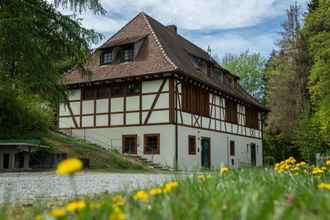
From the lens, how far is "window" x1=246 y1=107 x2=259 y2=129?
3378 cm

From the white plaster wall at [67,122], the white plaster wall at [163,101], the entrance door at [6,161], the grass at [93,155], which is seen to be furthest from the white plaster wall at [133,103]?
the entrance door at [6,161]

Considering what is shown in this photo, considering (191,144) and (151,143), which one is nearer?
(151,143)

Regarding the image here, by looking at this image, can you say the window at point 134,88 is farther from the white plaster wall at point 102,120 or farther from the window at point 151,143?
the window at point 151,143

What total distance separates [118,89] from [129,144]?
3241 mm

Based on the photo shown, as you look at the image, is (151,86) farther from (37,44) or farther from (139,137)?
(37,44)

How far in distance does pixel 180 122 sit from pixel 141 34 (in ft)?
21.8

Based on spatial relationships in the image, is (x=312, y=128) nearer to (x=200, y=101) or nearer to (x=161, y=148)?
(x=200, y=101)

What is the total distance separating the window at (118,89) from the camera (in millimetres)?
24219

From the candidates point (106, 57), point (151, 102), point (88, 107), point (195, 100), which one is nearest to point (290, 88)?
point (195, 100)

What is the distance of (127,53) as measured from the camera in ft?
83.1

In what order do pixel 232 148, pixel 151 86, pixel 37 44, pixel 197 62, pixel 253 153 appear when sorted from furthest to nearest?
pixel 253 153 → pixel 232 148 → pixel 197 62 → pixel 151 86 → pixel 37 44

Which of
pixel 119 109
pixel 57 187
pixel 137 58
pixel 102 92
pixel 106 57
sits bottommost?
pixel 57 187

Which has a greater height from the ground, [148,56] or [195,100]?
[148,56]

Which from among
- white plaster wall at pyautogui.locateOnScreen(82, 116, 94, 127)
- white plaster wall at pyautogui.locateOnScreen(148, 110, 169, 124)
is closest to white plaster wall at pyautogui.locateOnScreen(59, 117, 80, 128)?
white plaster wall at pyautogui.locateOnScreen(82, 116, 94, 127)
